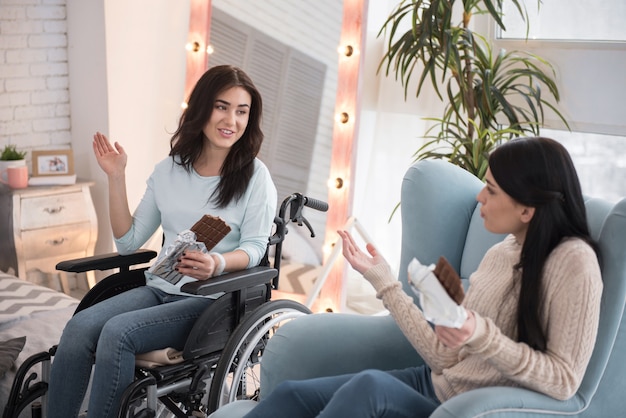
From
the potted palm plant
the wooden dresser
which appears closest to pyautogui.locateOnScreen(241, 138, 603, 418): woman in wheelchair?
the potted palm plant

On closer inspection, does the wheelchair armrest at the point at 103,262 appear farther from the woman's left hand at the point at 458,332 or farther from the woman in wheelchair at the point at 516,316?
the woman's left hand at the point at 458,332

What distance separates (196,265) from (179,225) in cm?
28

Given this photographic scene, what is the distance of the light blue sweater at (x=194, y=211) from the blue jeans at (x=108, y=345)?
0.52 ft

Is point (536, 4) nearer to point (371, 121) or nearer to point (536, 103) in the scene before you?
point (536, 103)

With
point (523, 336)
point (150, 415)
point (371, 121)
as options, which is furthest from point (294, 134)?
point (523, 336)

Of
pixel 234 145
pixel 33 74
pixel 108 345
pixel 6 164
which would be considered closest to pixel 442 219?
pixel 234 145

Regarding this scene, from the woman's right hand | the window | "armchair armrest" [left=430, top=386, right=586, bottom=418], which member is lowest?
"armchair armrest" [left=430, top=386, right=586, bottom=418]

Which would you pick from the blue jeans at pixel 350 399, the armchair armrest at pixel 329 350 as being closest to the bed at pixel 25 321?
the armchair armrest at pixel 329 350

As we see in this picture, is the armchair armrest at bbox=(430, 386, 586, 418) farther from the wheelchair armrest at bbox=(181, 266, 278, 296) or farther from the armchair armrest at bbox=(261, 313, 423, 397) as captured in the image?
the wheelchair armrest at bbox=(181, 266, 278, 296)

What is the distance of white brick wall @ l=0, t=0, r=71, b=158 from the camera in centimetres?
394

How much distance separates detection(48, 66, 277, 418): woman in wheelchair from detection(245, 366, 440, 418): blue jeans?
18.2 inches

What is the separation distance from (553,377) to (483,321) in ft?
0.57

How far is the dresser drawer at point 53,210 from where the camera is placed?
365 cm

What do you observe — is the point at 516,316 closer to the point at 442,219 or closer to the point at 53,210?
the point at 442,219
